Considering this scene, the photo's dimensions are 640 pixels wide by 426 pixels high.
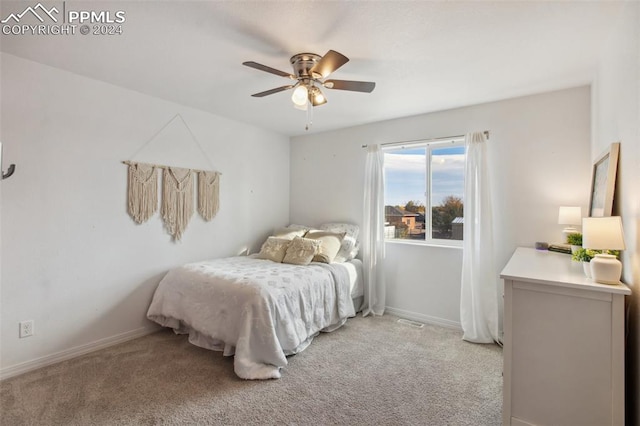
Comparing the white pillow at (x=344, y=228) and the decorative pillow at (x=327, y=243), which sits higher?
the white pillow at (x=344, y=228)

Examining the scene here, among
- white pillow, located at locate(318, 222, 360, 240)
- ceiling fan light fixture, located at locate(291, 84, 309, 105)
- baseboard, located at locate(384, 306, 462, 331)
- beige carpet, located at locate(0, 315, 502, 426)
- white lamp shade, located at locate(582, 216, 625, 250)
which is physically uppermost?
ceiling fan light fixture, located at locate(291, 84, 309, 105)

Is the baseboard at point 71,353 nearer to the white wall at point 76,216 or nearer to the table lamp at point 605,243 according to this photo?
the white wall at point 76,216

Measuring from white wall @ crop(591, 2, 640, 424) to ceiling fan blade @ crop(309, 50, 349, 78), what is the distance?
4.68 ft

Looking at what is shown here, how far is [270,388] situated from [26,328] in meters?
2.01

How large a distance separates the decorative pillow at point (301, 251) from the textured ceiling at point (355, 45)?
1.60 metres

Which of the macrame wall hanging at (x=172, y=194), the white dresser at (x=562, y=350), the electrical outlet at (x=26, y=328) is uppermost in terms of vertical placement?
the macrame wall hanging at (x=172, y=194)

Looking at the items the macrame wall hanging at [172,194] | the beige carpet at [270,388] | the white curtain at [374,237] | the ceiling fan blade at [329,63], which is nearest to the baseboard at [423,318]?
the white curtain at [374,237]

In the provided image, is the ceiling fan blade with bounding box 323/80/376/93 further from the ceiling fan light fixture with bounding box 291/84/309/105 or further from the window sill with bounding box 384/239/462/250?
the window sill with bounding box 384/239/462/250

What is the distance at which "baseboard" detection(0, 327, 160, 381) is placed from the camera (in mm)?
2238

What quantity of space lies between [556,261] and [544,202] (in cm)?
100

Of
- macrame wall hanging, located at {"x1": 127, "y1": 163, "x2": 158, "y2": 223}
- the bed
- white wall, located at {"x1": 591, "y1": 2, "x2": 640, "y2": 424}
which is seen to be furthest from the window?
macrame wall hanging, located at {"x1": 127, "y1": 163, "x2": 158, "y2": 223}

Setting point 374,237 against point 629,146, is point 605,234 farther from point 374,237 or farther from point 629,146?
point 374,237

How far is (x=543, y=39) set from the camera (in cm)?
192

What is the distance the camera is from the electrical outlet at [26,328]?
2.29m
